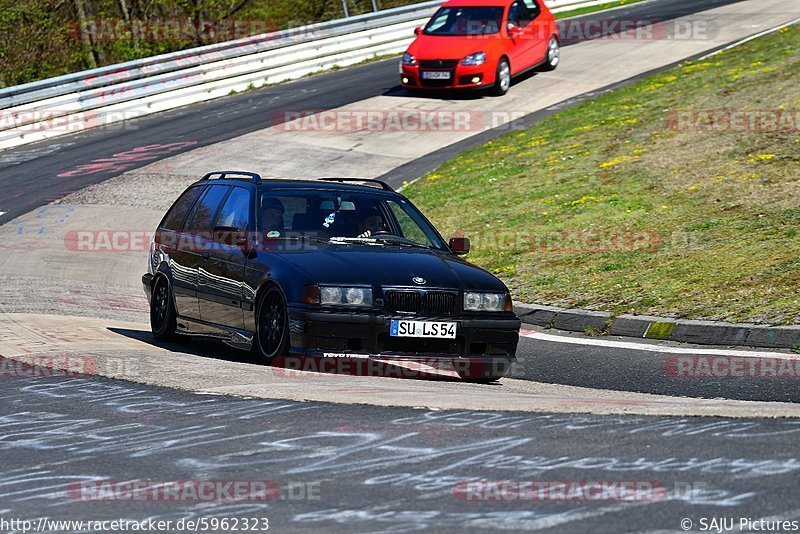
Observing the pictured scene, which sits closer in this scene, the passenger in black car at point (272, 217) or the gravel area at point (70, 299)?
the passenger in black car at point (272, 217)

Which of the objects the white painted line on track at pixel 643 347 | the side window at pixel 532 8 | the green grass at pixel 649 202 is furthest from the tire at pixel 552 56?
the white painted line on track at pixel 643 347

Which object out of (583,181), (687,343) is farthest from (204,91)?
(687,343)

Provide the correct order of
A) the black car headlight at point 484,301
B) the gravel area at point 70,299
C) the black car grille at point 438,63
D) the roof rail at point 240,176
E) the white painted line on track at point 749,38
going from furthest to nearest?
the white painted line on track at point 749,38 → the black car grille at point 438,63 → the gravel area at point 70,299 → the roof rail at point 240,176 → the black car headlight at point 484,301

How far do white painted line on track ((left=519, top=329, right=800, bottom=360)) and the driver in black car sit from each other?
2.16m

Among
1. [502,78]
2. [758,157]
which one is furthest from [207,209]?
[502,78]

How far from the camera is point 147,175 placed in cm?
2192

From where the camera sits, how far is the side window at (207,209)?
1120 centimetres

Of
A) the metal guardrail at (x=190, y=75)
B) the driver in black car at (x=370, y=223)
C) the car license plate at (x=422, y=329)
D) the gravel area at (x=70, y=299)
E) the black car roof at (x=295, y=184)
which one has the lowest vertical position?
the gravel area at (x=70, y=299)

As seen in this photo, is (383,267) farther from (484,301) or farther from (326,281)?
(484,301)

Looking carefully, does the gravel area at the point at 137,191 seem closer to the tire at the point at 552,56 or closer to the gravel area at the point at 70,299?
the gravel area at the point at 70,299

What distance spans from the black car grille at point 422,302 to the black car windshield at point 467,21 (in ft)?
61.2

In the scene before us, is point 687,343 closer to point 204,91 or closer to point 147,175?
point 147,175

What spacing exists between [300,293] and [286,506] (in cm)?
399

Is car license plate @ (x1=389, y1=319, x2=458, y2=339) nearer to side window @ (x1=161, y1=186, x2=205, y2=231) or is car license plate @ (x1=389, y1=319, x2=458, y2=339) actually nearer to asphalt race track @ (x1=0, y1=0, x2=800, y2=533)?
asphalt race track @ (x1=0, y1=0, x2=800, y2=533)
